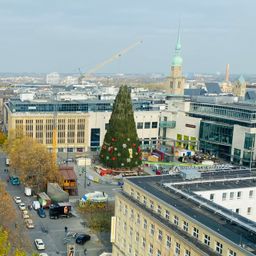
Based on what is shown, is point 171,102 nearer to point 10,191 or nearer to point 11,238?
point 10,191

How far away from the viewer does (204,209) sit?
1342 inches

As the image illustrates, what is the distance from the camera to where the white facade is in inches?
1550

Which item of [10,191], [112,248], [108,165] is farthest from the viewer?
[108,165]

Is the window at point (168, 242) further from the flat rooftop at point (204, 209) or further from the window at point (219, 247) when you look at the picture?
the window at point (219, 247)

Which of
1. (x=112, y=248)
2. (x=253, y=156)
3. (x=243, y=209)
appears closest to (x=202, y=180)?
(x=243, y=209)

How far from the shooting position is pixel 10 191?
6588cm

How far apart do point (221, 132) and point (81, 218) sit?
49096mm

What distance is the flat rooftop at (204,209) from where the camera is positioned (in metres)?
29.2

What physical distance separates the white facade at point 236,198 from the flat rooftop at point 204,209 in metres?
1.05

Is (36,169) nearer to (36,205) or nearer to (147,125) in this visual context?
(36,205)

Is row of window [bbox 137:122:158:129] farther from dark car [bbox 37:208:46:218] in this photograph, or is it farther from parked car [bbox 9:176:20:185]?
dark car [bbox 37:208:46:218]

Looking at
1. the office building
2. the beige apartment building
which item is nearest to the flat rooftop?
the beige apartment building

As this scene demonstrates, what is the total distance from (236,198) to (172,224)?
9.06 metres

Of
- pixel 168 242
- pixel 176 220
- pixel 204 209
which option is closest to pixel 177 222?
pixel 176 220
